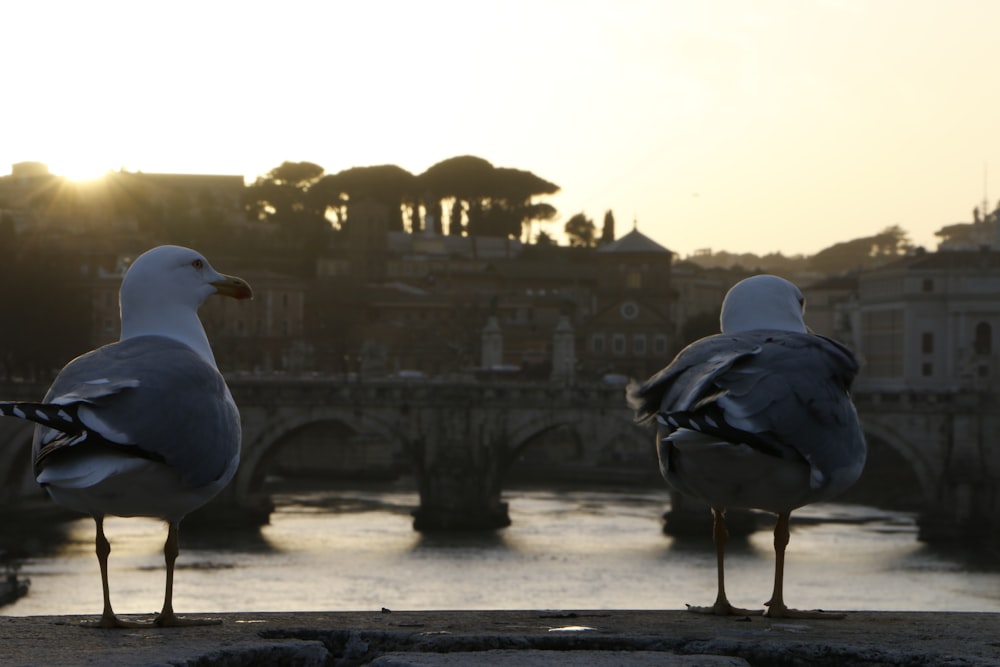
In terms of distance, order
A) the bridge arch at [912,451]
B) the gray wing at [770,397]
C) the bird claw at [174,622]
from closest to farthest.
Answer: the gray wing at [770,397], the bird claw at [174,622], the bridge arch at [912,451]

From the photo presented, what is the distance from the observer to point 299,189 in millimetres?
106312

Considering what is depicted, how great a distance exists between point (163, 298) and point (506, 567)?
2749 cm

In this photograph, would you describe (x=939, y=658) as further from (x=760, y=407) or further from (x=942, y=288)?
(x=942, y=288)

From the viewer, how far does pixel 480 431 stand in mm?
46438

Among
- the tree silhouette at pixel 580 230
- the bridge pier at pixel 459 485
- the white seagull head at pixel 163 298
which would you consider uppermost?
the tree silhouette at pixel 580 230

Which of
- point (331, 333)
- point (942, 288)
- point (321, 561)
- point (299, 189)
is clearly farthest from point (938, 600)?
point (299, 189)

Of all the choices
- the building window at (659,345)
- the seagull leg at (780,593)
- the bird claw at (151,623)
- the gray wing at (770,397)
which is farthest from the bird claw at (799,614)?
the building window at (659,345)

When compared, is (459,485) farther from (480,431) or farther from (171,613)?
(171,613)

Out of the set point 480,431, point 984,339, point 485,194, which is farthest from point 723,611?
point 485,194

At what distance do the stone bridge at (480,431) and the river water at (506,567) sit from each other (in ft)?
A: 3.22

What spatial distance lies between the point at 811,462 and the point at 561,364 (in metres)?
47.2

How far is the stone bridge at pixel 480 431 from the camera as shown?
141 ft

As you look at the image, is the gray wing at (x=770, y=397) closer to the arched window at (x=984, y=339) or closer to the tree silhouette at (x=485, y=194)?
the arched window at (x=984, y=339)

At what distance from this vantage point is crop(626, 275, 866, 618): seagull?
20.4 feet
